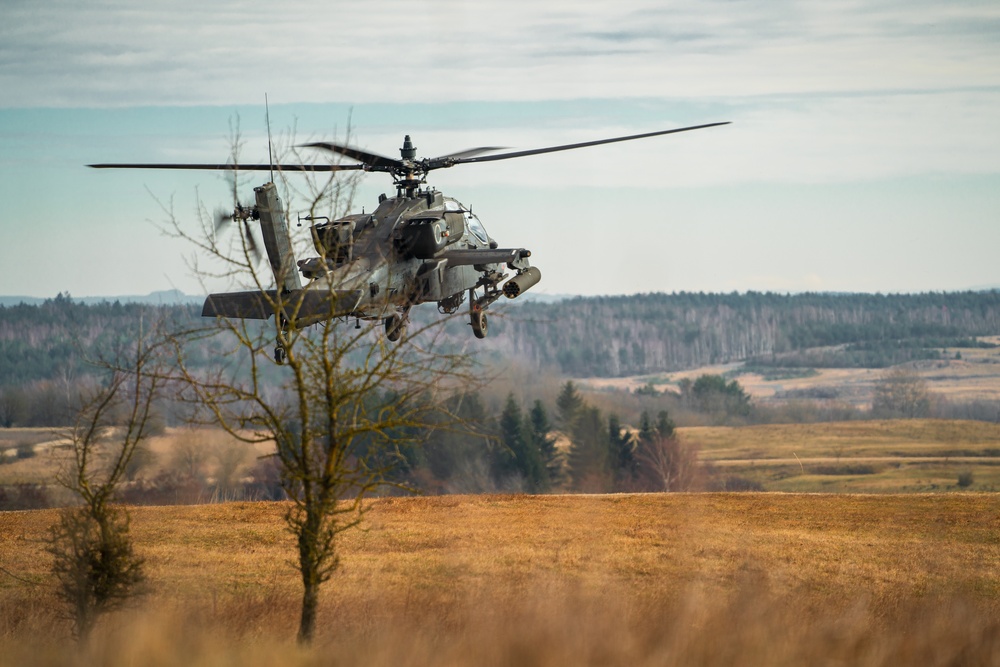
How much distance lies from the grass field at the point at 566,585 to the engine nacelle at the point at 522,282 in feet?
19.4

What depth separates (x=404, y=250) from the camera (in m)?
23.8

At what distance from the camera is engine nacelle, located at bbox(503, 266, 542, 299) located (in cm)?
2367

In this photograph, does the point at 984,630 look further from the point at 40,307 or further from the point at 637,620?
the point at 40,307

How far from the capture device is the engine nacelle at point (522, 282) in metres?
23.7

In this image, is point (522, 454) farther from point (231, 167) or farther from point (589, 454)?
point (231, 167)

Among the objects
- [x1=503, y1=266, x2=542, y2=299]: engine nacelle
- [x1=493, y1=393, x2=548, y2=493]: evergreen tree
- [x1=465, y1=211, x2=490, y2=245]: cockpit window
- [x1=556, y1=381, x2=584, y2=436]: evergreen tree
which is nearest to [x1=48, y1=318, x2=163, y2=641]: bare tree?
[x1=503, y1=266, x2=542, y2=299]: engine nacelle

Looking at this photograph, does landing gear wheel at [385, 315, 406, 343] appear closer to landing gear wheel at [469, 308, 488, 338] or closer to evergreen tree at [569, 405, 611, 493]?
landing gear wheel at [469, 308, 488, 338]

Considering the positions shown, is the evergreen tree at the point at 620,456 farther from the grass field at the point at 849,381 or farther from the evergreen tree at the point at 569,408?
the grass field at the point at 849,381

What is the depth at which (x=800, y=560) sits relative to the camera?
2381 centimetres

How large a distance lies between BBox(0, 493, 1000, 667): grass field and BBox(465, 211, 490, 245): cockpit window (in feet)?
23.8

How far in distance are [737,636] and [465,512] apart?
1695cm

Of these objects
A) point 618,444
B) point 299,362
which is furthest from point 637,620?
point 618,444

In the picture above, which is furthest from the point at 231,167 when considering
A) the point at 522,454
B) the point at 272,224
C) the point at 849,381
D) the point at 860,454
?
the point at 849,381

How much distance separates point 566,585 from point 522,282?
6.95 metres
